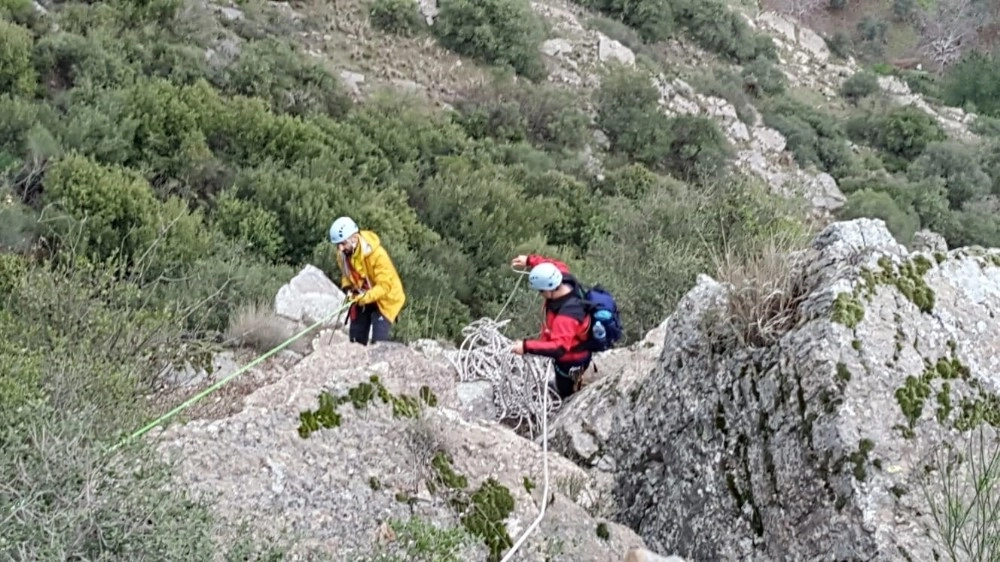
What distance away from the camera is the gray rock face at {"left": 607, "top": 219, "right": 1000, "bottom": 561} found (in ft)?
11.5

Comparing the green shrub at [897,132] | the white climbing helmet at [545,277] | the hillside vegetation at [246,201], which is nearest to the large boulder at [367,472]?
the hillside vegetation at [246,201]

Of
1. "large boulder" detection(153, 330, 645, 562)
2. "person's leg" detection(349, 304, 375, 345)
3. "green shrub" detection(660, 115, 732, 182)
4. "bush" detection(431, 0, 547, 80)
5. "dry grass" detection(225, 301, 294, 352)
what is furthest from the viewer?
"bush" detection(431, 0, 547, 80)

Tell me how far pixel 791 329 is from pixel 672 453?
87 centimetres

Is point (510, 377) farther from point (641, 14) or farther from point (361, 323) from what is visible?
point (641, 14)

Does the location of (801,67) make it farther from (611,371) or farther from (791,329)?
(791,329)

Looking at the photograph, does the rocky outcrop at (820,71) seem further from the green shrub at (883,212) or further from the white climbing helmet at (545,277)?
the white climbing helmet at (545,277)

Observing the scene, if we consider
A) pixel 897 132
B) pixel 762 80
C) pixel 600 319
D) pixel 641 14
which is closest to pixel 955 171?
pixel 897 132

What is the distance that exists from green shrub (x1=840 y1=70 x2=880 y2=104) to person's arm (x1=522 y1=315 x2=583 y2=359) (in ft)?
105

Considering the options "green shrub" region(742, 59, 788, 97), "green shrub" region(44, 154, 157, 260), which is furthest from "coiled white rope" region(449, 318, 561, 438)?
"green shrub" region(742, 59, 788, 97)

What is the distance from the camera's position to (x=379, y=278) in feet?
23.3

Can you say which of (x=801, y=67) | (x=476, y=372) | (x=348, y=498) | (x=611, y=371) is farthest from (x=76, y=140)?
(x=801, y=67)

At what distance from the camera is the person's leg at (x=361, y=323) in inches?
291

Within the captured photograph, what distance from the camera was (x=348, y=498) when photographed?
3641 millimetres

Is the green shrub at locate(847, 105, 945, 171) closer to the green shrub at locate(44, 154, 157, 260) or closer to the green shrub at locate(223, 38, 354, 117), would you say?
the green shrub at locate(223, 38, 354, 117)
